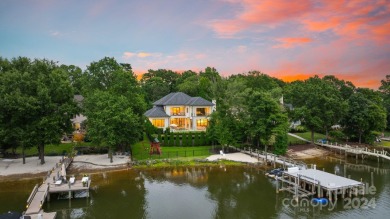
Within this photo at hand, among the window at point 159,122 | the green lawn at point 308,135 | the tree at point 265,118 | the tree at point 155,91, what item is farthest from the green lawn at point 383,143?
the tree at point 155,91

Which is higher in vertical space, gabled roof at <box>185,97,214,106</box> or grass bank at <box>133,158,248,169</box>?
gabled roof at <box>185,97,214,106</box>

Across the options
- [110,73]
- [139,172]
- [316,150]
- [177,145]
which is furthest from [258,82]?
[139,172]

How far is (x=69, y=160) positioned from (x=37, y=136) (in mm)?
5745

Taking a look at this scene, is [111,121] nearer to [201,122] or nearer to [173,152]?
[173,152]

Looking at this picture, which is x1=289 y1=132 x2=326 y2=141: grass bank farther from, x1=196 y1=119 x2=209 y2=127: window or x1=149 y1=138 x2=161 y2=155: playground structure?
x1=149 y1=138 x2=161 y2=155: playground structure

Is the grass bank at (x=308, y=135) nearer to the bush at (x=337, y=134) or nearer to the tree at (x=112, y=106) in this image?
the bush at (x=337, y=134)

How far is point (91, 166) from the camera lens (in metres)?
41.8

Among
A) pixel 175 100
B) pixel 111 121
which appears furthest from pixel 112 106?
pixel 175 100

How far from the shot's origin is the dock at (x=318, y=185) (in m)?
31.1

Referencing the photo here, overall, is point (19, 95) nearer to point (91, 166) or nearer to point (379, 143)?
point (91, 166)

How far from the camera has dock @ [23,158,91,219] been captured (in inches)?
1011

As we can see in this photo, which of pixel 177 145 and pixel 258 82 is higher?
pixel 258 82

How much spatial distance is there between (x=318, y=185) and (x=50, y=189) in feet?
84.8

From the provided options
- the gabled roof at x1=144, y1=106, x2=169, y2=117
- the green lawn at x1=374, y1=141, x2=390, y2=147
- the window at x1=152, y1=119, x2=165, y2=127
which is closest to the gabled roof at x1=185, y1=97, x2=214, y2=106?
the gabled roof at x1=144, y1=106, x2=169, y2=117
